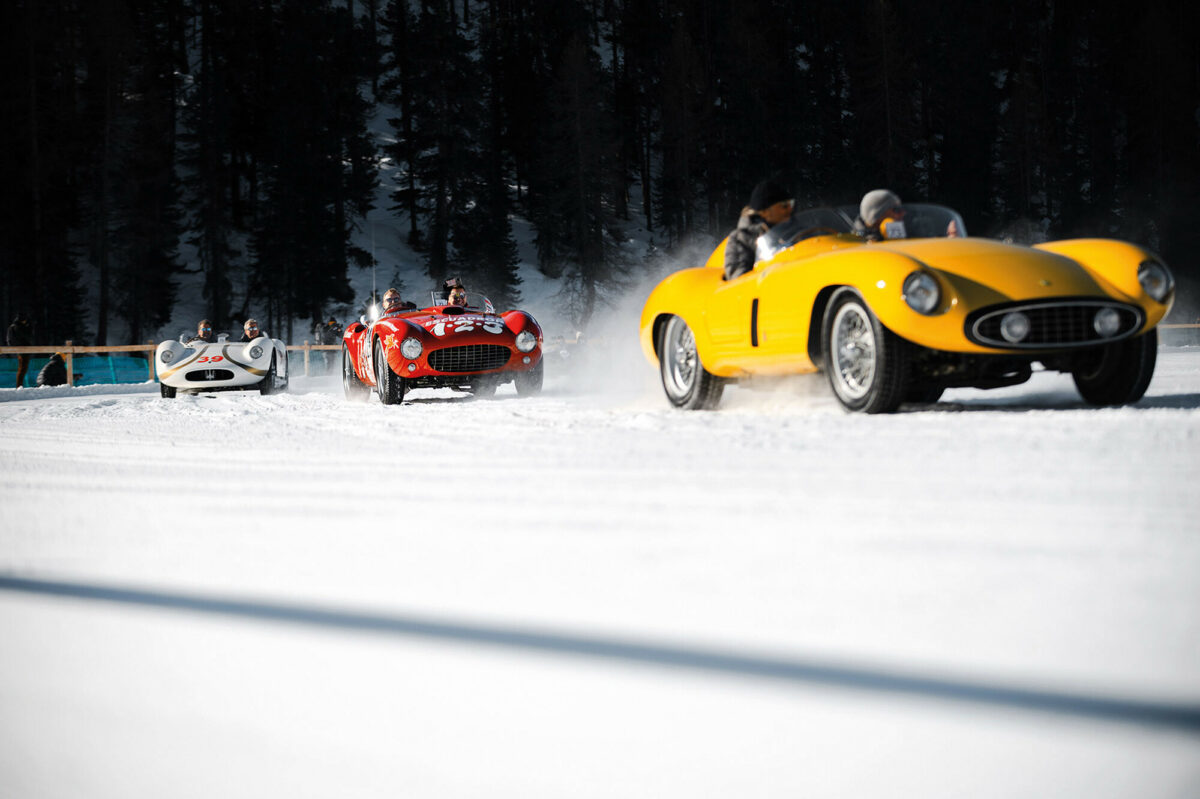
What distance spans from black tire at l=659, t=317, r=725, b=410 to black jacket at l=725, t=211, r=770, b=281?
2.13 feet

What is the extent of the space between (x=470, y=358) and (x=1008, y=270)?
709 centimetres

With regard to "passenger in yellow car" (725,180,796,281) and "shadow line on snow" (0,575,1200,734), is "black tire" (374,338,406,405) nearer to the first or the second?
"passenger in yellow car" (725,180,796,281)

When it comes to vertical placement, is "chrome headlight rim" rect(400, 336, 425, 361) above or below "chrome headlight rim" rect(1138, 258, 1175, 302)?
below

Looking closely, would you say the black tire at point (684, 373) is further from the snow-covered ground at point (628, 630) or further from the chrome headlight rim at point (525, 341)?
the chrome headlight rim at point (525, 341)

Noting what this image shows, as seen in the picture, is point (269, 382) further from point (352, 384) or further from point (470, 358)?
point (470, 358)

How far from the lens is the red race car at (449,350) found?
1164cm

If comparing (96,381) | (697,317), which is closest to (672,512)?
(697,317)

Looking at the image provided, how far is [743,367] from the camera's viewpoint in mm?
7422

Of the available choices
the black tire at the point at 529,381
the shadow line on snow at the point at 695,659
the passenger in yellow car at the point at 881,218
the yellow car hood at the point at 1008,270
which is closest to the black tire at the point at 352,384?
the black tire at the point at 529,381

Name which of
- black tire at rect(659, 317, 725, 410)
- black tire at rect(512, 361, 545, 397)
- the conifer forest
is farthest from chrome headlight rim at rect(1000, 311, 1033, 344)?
the conifer forest

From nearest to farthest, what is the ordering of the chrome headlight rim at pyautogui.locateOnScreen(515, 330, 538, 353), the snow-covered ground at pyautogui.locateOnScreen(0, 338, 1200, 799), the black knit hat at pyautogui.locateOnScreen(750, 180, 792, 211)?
the snow-covered ground at pyautogui.locateOnScreen(0, 338, 1200, 799), the black knit hat at pyautogui.locateOnScreen(750, 180, 792, 211), the chrome headlight rim at pyautogui.locateOnScreen(515, 330, 538, 353)

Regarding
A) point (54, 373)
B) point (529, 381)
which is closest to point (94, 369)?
point (54, 373)

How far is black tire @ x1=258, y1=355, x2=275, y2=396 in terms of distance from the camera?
16.1 metres

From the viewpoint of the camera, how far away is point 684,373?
27.6ft
